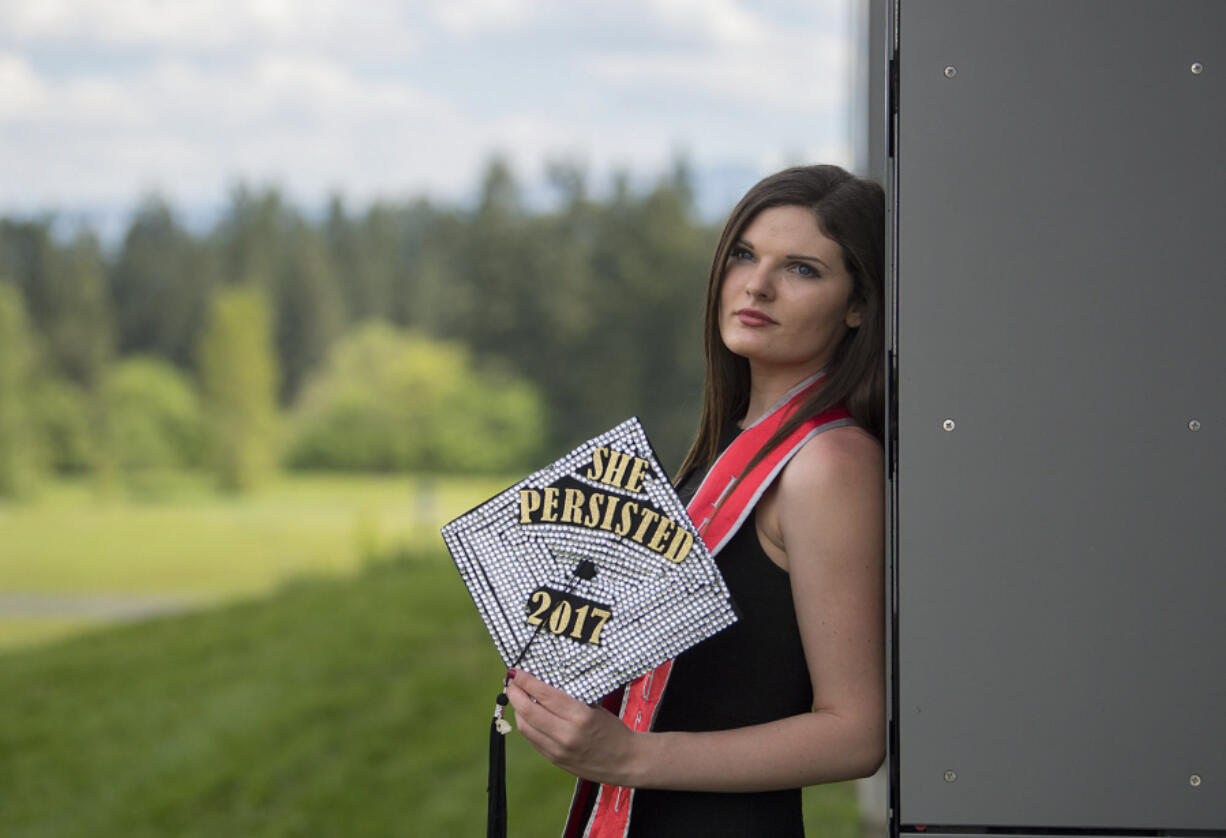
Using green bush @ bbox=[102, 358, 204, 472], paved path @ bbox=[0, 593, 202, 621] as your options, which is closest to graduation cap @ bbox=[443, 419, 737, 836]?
green bush @ bbox=[102, 358, 204, 472]

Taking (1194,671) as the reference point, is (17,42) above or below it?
above

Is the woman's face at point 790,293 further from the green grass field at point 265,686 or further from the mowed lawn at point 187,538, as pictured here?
the green grass field at point 265,686

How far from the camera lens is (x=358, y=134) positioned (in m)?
5.95

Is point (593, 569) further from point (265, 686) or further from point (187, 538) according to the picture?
point (265, 686)

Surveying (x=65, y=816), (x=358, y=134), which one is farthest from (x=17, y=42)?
(x=65, y=816)

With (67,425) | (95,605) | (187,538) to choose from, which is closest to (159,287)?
(67,425)

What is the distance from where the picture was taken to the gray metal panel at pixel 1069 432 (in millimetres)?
1128

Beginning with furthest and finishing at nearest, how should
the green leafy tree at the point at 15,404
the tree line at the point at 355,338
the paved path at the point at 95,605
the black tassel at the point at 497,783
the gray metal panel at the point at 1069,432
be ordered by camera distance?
the paved path at the point at 95,605, the tree line at the point at 355,338, the green leafy tree at the point at 15,404, the black tassel at the point at 497,783, the gray metal panel at the point at 1069,432

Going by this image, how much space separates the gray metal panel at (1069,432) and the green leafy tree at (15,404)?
5381 millimetres

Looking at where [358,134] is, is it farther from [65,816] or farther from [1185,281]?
[1185,281]

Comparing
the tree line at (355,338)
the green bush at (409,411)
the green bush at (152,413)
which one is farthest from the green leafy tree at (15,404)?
the green bush at (409,411)

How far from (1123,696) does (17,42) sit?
6402 millimetres

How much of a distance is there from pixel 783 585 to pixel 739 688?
0.43 feet

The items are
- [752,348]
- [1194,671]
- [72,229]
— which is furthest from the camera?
[72,229]
